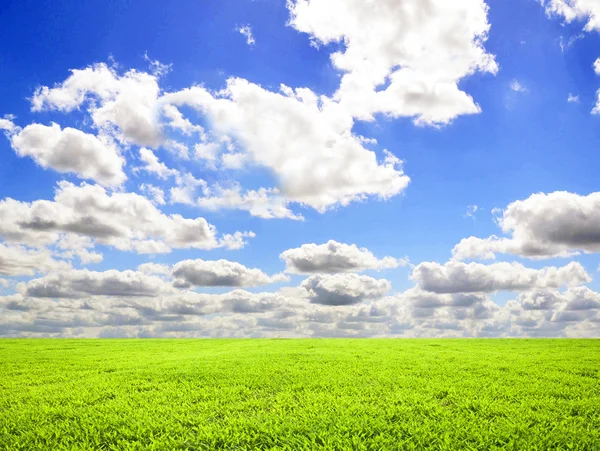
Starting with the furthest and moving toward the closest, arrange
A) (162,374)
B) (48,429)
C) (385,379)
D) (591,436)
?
(162,374) → (385,379) → (48,429) → (591,436)

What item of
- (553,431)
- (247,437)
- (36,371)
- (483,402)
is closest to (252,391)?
(247,437)

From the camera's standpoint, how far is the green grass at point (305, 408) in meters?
8.05

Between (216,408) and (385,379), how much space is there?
5.98 m

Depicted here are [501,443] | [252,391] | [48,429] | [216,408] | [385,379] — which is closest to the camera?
[501,443]

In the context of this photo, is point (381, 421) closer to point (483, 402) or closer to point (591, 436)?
point (483, 402)

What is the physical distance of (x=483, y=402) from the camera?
10328mm

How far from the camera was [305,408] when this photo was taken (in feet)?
32.3

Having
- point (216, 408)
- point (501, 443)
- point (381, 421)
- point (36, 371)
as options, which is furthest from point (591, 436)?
point (36, 371)

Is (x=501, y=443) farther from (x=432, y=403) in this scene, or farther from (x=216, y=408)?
(x=216, y=408)

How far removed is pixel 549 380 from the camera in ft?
45.5

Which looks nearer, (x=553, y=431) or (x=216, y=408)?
(x=553, y=431)

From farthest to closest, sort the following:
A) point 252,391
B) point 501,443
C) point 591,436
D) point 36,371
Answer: point 36,371 → point 252,391 → point 591,436 → point 501,443

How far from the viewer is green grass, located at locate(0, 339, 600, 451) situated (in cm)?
805

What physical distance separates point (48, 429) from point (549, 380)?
15.0 metres
